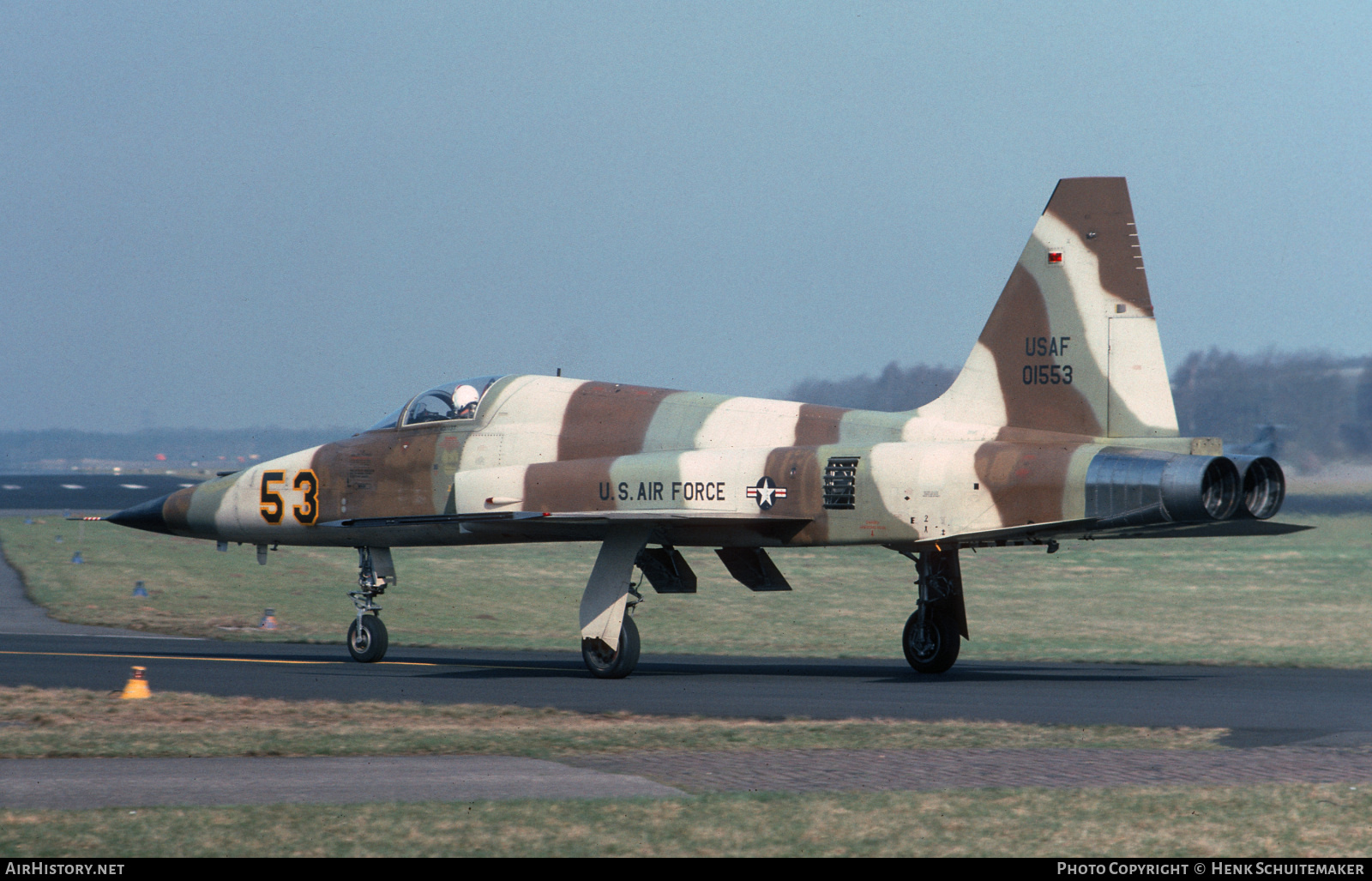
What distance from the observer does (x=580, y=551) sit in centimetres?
4812

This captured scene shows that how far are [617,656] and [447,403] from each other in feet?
15.8

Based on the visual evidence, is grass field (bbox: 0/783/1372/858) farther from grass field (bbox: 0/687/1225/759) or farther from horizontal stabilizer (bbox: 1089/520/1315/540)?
horizontal stabilizer (bbox: 1089/520/1315/540)

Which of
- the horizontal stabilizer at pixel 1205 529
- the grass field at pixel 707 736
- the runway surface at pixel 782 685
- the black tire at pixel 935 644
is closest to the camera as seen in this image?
the grass field at pixel 707 736

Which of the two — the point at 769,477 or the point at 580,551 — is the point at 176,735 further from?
the point at 580,551

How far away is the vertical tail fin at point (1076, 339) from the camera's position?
17.0 m

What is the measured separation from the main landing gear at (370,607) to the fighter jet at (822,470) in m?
0.04

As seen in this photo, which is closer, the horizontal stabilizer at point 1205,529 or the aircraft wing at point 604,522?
the horizontal stabilizer at point 1205,529

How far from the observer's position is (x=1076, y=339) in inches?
683

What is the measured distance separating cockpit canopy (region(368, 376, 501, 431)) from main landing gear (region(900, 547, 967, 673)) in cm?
656

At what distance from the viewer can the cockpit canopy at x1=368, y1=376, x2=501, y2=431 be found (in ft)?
68.8

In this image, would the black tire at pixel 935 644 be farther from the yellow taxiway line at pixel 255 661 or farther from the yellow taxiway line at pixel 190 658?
the yellow taxiway line at pixel 190 658

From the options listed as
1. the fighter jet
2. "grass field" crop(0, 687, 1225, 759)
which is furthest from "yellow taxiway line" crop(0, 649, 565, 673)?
"grass field" crop(0, 687, 1225, 759)

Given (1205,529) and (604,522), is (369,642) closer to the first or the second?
(604,522)

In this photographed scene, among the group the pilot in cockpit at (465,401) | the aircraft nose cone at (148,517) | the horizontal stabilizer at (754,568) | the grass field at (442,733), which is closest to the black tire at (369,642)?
the pilot in cockpit at (465,401)
